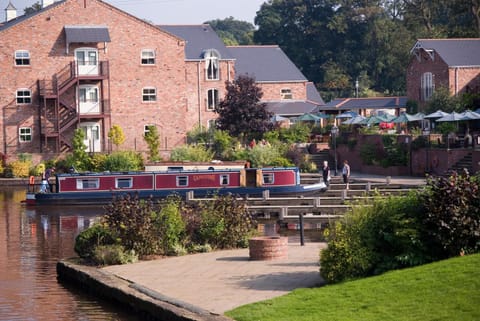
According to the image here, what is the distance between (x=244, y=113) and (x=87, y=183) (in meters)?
22.7

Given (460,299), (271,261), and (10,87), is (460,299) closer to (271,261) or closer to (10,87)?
(271,261)

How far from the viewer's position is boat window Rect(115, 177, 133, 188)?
46.9m

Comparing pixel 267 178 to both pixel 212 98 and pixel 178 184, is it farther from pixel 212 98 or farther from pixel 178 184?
pixel 212 98

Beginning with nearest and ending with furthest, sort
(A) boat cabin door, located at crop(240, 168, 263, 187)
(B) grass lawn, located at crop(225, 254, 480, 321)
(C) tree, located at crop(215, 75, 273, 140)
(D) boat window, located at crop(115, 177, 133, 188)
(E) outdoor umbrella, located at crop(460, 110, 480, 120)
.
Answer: (B) grass lawn, located at crop(225, 254, 480, 321) < (A) boat cabin door, located at crop(240, 168, 263, 187) < (D) boat window, located at crop(115, 177, 133, 188) < (E) outdoor umbrella, located at crop(460, 110, 480, 120) < (C) tree, located at crop(215, 75, 273, 140)

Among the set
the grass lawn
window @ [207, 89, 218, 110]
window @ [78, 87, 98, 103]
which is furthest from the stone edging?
window @ [207, 89, 218, 110]

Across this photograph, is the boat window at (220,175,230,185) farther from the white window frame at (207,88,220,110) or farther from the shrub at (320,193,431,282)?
the white window frame at (207,88,220,110)

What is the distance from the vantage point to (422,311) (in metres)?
15.0

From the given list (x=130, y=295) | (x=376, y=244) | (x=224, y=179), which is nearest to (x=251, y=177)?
(x=224, y=179)

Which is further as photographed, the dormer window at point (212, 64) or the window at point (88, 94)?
the dormer window at point (212, 64)

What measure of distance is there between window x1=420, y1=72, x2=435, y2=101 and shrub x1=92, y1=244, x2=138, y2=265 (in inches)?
1984

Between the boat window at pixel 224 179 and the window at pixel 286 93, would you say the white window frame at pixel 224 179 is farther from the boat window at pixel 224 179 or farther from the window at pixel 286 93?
the window at pixel 286 93

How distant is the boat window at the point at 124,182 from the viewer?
1847 inches

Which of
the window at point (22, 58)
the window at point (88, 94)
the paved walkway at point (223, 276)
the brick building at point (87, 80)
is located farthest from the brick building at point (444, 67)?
the paved walkway at point (223, 276)

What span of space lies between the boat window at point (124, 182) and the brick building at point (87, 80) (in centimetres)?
2092
